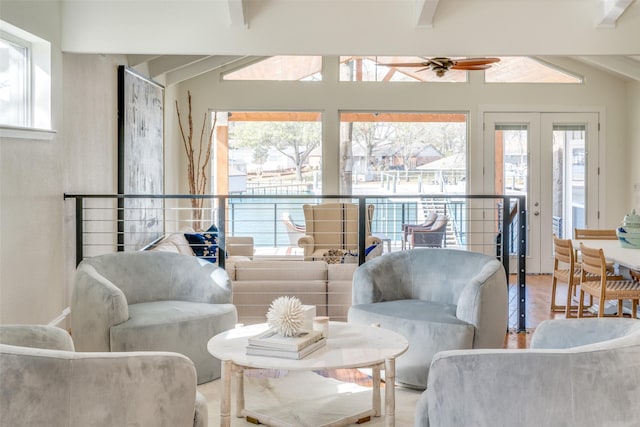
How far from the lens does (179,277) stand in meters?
4.19

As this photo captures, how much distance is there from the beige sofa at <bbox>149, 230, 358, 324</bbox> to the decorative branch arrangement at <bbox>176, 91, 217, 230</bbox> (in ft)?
11.3

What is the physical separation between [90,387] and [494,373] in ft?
3.89

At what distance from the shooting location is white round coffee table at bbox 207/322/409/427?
8.98ft

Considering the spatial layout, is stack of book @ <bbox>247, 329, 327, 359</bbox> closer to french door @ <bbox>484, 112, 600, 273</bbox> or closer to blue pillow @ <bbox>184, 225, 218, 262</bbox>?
blue pillow @ <bbox>184, 225, 218, 262</bbox>

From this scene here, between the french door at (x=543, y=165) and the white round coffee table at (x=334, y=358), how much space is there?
234 inches

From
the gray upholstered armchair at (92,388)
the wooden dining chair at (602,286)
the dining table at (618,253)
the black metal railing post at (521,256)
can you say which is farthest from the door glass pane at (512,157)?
the gray upholstered armchair at (92,388)

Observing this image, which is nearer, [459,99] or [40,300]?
[40,300]

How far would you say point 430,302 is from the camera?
13.4 feet

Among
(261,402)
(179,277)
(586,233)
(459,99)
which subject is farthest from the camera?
(459,99)

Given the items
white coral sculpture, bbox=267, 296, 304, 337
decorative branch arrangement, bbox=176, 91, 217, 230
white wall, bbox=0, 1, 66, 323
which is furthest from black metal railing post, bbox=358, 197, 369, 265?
decorative branch arrangement, bbox=176, 91, 217, 230

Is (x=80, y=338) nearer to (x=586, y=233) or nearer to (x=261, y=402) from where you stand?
(x=261, y=402)

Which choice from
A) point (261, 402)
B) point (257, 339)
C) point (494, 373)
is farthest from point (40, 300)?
point (494, 373)

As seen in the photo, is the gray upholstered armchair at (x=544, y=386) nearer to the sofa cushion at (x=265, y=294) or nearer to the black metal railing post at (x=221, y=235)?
the sofa cushion at (x=265, y=294)

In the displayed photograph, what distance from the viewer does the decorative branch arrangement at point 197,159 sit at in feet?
26.8
